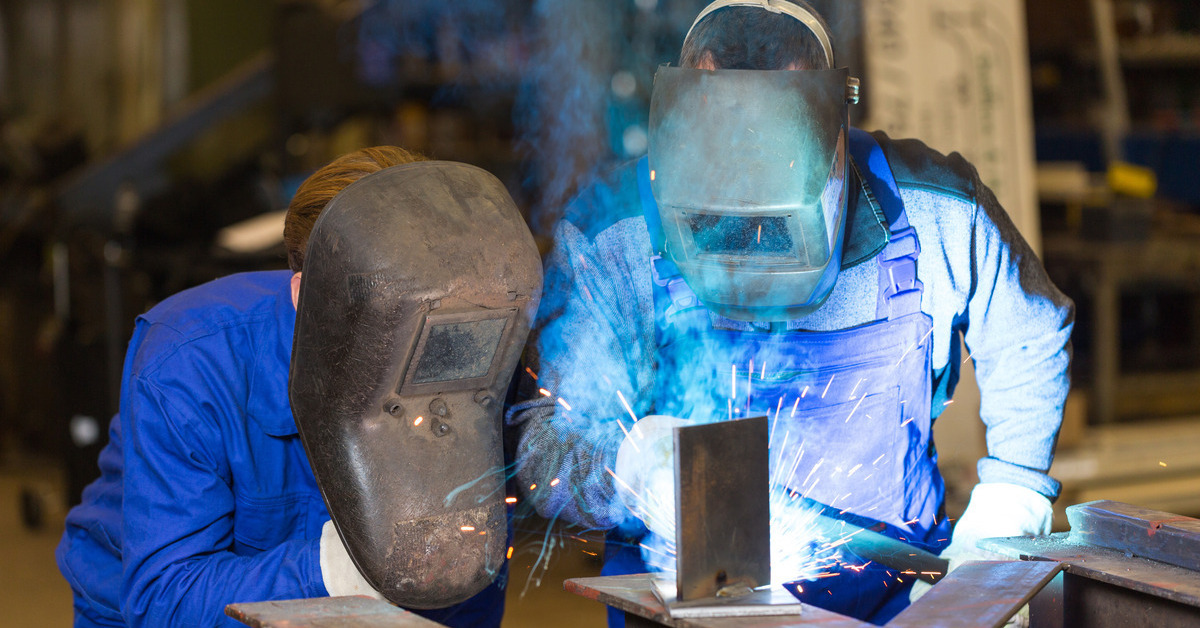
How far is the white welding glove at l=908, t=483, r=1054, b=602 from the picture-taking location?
5.47 feet

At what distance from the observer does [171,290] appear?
4016 mm

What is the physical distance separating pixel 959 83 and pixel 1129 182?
1.51 meters

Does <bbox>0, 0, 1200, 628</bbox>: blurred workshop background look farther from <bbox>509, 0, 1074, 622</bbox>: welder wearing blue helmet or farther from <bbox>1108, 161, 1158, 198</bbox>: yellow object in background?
<bbox>509, 0, 1074, 622</bbox>: welder wearing blue helmet

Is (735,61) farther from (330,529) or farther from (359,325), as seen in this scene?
(330,529)

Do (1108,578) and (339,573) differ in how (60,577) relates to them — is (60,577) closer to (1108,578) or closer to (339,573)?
(339,573)

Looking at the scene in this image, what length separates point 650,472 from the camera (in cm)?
143

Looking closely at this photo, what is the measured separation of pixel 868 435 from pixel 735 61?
0.64 meters

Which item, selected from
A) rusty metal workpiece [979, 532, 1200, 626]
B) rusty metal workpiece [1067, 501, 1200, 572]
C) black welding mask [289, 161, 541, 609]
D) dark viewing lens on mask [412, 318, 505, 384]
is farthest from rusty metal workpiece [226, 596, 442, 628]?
rusty metal workpiece [1067, 501, 1200, 572]

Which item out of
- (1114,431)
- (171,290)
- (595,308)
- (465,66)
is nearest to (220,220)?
(171,290)

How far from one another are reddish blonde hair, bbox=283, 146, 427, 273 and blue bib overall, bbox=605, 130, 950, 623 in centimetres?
41

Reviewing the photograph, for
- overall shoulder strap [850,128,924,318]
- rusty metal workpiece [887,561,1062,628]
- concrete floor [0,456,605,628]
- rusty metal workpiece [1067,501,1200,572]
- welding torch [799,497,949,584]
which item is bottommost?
concrete floor [0,456,605,628]

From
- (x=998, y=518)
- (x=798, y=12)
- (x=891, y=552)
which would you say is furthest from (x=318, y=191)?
(x=998, y=518)

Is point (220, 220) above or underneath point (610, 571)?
above

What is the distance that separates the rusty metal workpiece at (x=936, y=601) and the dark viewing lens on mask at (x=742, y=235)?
43cm
